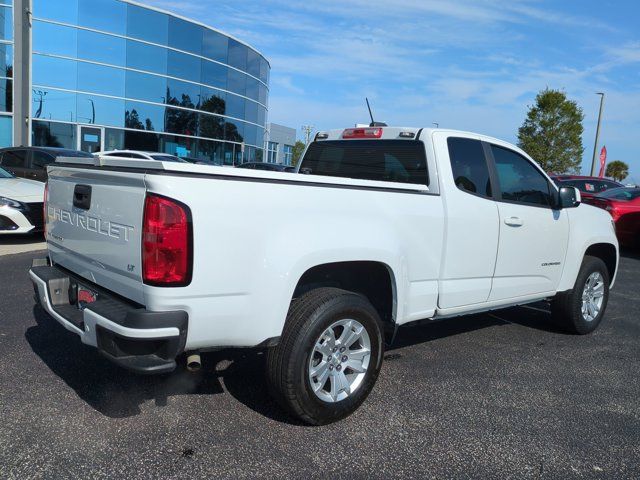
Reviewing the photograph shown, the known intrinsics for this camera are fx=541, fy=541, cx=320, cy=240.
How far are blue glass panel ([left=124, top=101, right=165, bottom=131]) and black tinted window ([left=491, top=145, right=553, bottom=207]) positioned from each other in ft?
79.2

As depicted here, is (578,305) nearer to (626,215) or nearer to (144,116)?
(626,215)

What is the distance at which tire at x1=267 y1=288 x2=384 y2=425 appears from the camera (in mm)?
2994

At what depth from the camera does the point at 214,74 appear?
1157 inches

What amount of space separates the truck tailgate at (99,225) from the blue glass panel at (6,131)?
2256 centimetres

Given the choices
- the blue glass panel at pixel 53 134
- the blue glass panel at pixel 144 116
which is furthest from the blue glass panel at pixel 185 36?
the blue glass panel at pixel 53 134

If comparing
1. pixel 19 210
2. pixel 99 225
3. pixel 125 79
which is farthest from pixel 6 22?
pixel 99 225

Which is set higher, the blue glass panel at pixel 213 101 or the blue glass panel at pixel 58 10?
the blue glass panel at pixel 58 10

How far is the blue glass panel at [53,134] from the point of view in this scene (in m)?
23.5

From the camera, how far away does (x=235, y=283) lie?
9.07 feet

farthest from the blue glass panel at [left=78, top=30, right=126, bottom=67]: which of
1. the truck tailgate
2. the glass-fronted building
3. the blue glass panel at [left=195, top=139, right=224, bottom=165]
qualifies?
the truck tailgate

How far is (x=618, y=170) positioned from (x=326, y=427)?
172ft

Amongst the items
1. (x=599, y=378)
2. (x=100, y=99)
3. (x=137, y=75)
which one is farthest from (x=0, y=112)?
(x=599, y=378)

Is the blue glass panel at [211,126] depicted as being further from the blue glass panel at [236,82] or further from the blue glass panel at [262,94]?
the blue glass panel at [262,94]

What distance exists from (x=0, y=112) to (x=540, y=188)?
78.5 ft
